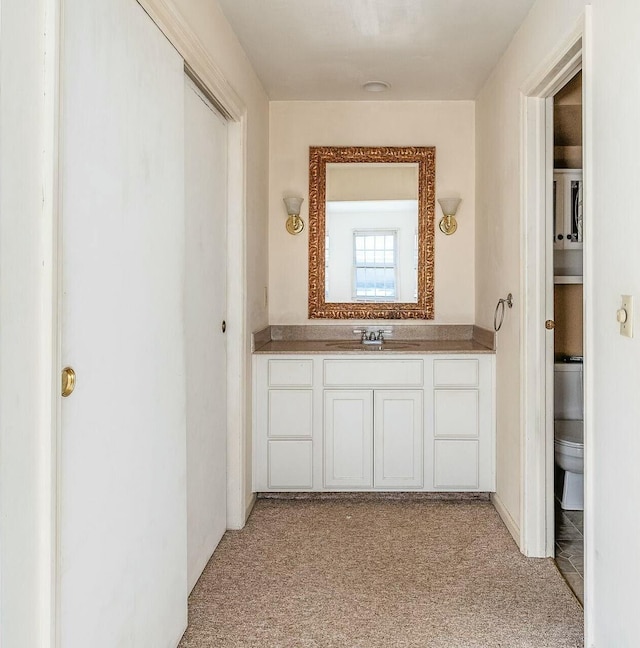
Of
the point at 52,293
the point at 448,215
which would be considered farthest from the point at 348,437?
the point at 52,293

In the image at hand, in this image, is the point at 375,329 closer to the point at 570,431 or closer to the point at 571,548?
the point at 570,431

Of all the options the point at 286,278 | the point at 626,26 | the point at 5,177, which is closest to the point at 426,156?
the point at 286,278

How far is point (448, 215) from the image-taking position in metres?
3.76

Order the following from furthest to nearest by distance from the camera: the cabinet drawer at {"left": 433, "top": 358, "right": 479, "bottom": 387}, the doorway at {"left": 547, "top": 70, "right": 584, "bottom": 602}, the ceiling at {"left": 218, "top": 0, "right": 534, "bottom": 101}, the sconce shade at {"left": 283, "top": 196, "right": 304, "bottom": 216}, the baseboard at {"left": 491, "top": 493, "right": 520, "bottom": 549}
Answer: the sconce shade at {"left": 283, "top": 196, "right": 304, "bottom": 216} < the cabinet drawer at {"left": 433, "top": 358, "right": 479, "bottom": 387} < the doorway at {"left": 547, "top": 70, "right": 584, "bottom": 602} < the baseboard at {"left": 491, "top": 493, "right": 520, "bottom": 549} < the ceiling at {"left": 218, "top": 0, "right": 534, "bottom": 101}

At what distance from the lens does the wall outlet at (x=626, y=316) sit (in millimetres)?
1570

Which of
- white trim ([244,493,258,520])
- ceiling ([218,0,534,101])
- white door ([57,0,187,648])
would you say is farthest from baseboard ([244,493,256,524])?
ceiling ([218,0,534,101])

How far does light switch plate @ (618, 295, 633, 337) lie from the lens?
5.15ft

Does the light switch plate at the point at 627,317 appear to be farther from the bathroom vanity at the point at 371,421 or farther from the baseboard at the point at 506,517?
the bathroom vanity at the point at 371,421

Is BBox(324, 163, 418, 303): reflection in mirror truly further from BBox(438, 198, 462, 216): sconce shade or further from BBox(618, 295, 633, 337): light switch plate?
BBox(618, 295, 633, 337): light switch plate

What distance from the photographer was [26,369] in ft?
3.46

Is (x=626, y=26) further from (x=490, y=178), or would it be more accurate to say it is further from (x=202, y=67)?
(x=490, y=178)

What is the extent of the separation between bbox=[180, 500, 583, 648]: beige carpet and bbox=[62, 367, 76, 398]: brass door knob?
3.81 ft

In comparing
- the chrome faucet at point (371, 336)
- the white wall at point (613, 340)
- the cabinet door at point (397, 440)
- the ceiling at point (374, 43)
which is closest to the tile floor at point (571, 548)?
the white wall at point (613, 340)

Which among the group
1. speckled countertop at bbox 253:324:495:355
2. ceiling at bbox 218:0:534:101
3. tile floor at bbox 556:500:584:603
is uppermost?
ceiling at bbox 218:0:534:101
